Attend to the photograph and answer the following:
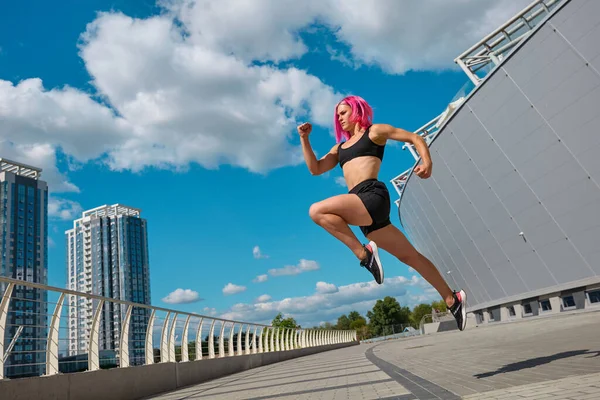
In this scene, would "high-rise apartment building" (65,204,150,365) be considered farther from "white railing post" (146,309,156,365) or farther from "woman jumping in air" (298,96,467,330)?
"woman jumping in air" (298,96,467,330)

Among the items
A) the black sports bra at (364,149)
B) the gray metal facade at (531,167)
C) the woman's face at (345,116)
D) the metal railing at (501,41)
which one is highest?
the metal railing at (501,41)

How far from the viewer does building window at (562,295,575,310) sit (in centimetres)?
2419

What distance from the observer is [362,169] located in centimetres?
393

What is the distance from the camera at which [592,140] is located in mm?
17594

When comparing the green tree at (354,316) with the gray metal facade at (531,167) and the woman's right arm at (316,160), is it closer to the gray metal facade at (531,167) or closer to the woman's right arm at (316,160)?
the gray metal facade at (531,167)

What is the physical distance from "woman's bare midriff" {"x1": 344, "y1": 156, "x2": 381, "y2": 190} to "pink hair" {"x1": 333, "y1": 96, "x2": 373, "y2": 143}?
346 millimetres

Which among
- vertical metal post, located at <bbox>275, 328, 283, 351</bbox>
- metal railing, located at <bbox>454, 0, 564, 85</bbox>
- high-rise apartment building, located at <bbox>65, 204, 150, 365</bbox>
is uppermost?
high-rise apartment building, located at <bbox>65, 204, 150, 365</bbox>

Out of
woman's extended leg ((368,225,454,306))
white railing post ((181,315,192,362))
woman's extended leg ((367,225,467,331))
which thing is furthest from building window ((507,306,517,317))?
woman's extended leg ((368,225,454,306))

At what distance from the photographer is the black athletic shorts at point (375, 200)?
368 centimetres

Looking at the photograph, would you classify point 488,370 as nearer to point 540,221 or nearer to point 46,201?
point 540,221

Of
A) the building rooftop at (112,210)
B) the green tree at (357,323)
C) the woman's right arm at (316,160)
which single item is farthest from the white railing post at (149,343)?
the building rooftop at (112,210)

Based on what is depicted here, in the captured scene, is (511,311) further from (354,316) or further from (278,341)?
(354,316)

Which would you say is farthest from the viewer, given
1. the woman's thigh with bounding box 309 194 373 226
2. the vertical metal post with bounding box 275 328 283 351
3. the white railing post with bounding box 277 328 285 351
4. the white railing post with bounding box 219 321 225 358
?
the white railing post with bounding box 277 328 285 351

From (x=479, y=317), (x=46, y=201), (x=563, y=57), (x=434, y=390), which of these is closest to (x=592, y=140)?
(x=563, y=57)
